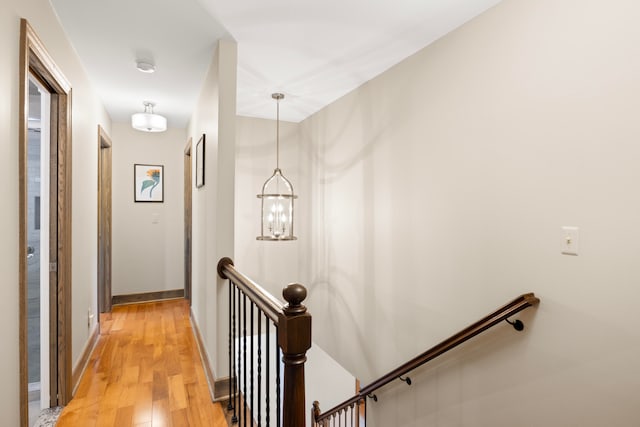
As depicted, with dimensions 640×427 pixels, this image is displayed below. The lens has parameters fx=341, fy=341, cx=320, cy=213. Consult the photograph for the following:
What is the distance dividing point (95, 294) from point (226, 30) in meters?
2.74

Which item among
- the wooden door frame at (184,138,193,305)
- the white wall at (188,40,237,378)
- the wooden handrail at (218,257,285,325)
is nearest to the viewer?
the wooden handrail at (218,257,285,325)

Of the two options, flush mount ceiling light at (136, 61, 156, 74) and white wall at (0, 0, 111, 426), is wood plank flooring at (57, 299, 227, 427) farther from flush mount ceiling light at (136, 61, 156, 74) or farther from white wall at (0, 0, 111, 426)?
flush mount ceiling light at (136, 61, 156, 74)

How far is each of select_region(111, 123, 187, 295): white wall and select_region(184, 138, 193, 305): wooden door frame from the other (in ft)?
0.70

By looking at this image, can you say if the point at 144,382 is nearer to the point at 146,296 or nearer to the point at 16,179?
the point at 16,179

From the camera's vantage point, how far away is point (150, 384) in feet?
8.10

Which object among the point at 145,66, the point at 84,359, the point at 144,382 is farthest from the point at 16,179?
the point at 84,359

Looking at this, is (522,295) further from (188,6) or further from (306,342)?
(188,6)

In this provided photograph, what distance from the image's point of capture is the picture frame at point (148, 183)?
4.54 meters

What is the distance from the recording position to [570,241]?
1.60 meters

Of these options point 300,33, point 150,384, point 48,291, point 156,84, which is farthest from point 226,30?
point 150,384

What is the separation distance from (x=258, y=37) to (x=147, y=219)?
128 inches

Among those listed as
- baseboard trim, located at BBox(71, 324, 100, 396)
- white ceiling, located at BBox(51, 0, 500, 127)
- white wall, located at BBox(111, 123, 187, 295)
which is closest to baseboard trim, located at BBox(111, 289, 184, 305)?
white wall, located at BBox(111, 123, 187, 295)

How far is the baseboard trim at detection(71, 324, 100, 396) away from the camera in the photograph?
236cm

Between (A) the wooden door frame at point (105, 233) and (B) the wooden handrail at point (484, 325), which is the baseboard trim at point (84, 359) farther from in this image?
(B) the wooden handrail at point (484, 325)
